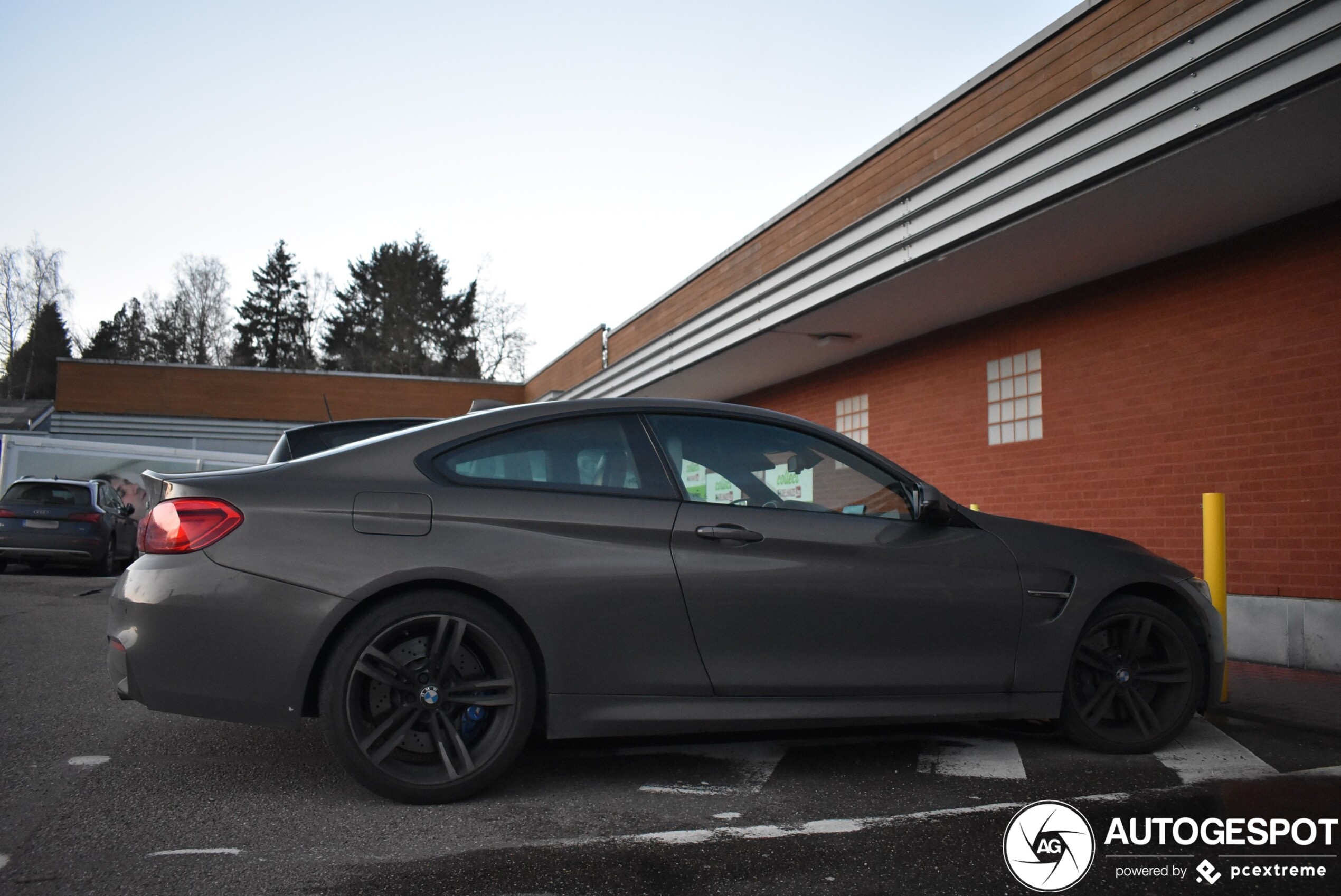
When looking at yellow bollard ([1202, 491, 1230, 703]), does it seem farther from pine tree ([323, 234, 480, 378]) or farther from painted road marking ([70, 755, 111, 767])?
pine tree ([323, 234, 480, 378])

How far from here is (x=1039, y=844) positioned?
9.36 ft

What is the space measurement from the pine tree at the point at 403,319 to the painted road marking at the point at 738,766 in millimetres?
50881

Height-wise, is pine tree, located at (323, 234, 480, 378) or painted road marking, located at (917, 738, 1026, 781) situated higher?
pine tree, located at (323, 234, 480, 378)

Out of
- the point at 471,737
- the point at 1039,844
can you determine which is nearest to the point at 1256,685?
the point at 1039,844

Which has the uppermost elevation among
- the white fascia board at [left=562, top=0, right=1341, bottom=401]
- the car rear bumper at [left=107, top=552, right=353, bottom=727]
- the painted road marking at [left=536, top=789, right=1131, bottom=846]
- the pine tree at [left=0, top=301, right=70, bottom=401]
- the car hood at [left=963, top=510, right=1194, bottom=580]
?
the pine tree at [left=0, top=301, right=70, bottom=401]

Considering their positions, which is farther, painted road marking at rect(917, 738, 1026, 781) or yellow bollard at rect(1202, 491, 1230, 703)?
yellow bollard at rect(1202, 491, 1230, 703)

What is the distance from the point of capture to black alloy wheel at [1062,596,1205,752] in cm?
399

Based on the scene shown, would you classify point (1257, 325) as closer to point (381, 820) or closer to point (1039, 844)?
point (1039, 844)

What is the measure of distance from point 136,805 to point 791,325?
878 cm

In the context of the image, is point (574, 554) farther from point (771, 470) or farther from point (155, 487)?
point (155, 487)

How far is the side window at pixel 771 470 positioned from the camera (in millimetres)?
3721

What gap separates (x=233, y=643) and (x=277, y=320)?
206ft

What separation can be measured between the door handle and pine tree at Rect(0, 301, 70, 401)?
5666 cm

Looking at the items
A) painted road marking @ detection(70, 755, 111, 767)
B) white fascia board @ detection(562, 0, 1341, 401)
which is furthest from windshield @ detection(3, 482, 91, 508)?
painted road marking @ detection(70, 755, 111, 767)
